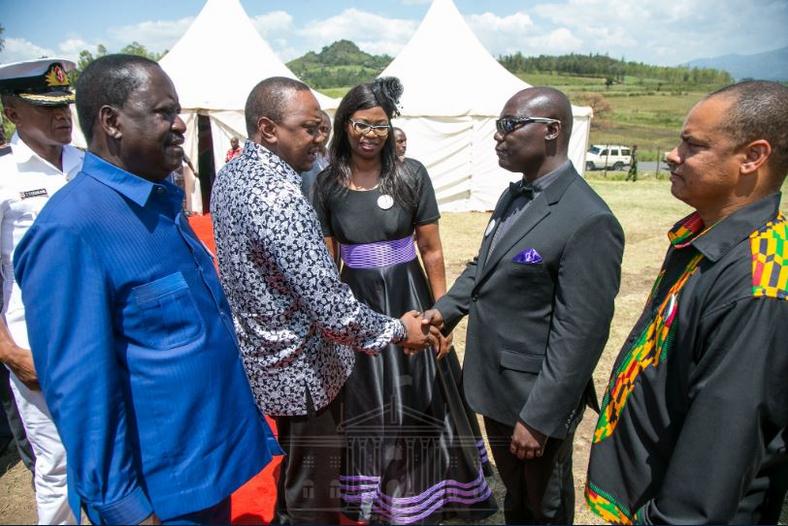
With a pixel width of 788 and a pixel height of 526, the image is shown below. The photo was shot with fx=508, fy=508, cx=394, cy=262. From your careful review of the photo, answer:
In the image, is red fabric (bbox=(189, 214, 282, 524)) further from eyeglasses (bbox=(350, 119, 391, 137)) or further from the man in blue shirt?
the man in blue shirt

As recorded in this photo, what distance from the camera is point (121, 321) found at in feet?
4.49

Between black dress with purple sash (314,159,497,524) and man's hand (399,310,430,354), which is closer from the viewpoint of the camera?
man's hand (399,310,430,354)

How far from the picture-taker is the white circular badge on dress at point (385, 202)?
2.78 metres

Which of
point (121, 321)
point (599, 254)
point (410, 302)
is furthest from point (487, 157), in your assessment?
point (121, 321)

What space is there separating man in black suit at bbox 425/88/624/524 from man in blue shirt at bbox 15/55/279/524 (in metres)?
1.07

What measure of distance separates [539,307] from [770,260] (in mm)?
884

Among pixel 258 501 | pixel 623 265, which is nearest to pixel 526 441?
pixel 258 501

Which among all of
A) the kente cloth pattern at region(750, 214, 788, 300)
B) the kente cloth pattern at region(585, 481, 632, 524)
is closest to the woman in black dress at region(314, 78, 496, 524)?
the kente cloth pattern at region(585, 481, 632, 524)

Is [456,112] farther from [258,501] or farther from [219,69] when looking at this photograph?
[258,501]

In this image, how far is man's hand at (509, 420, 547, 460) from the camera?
1.95m

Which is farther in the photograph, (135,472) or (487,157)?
(487,157)

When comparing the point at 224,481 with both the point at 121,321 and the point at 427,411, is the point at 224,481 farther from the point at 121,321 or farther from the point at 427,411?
the point at 427,411

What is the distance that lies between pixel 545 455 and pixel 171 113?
6.14 feet

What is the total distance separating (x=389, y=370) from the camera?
9.45 feet
